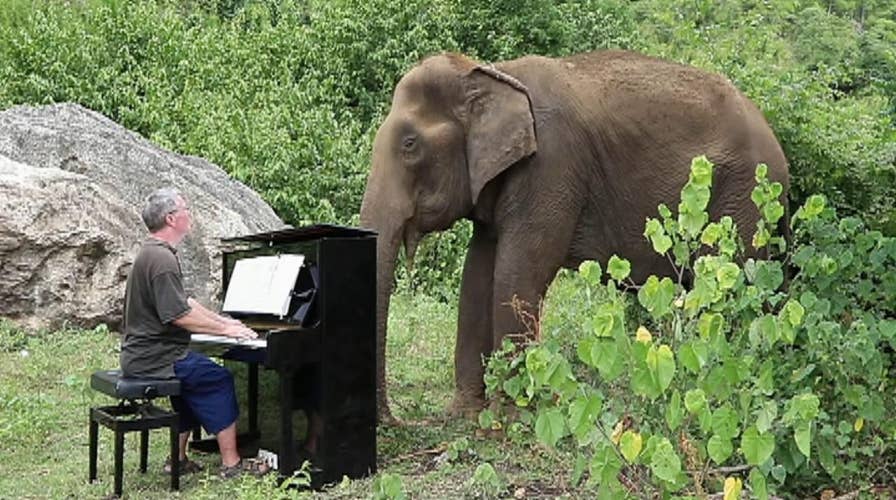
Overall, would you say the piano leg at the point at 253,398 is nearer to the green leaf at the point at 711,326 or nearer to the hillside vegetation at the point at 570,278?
the hillside vegetation at the point at 570,278

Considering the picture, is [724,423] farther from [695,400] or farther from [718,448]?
[695,400]

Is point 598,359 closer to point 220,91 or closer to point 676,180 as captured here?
point 676,180

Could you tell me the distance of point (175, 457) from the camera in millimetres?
6734

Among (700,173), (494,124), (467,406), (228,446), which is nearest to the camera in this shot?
(700,173)

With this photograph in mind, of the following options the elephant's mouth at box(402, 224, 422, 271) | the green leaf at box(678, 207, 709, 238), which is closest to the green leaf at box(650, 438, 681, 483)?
the green leaf at box(678, 207, 709, 238)

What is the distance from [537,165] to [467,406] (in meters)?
1.74

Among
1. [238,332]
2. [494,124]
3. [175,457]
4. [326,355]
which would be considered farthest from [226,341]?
[494,124]

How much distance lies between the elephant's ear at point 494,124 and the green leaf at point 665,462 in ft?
12.8

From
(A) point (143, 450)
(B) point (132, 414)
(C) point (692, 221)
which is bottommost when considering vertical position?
(A) point (143, 450)

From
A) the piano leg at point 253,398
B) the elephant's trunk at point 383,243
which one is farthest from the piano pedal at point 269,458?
the elephant's trunk at point 383,243

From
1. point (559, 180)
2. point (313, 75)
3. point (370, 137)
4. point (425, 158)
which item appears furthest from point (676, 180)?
point (313, 75)

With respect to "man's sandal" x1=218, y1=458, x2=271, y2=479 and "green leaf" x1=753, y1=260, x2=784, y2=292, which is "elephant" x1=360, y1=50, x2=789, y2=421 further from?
"green leaf" x1=753, y1=260, x2=784, y2=292

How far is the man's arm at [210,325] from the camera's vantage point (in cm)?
661

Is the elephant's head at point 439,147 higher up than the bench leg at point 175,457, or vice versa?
the elephant's head at point 439,147
